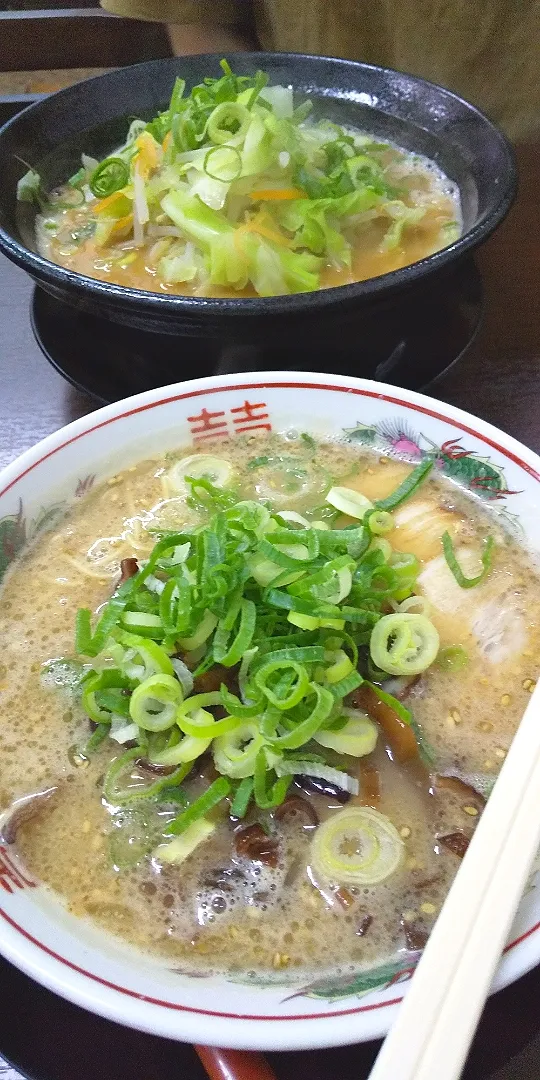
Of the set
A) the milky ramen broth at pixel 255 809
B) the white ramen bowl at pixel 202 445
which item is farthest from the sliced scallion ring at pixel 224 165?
the milky ramen broth at pixel 255 809

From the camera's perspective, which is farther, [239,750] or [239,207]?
[239,207]

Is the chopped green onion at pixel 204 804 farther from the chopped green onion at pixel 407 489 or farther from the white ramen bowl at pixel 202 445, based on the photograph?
the chopped green onion at pixel 407 489

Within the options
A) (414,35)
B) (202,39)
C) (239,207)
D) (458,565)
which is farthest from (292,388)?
(202,39)

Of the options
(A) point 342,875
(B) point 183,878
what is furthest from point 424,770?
(B) point 183,878

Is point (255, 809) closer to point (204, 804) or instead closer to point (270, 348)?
point (204, 804)

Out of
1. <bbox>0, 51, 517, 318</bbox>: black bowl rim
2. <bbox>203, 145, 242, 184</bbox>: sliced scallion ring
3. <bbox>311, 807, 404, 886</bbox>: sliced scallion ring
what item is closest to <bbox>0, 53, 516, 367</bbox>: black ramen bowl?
<bbox>0, 51, 517, 318</bbox>: black bowl rim
